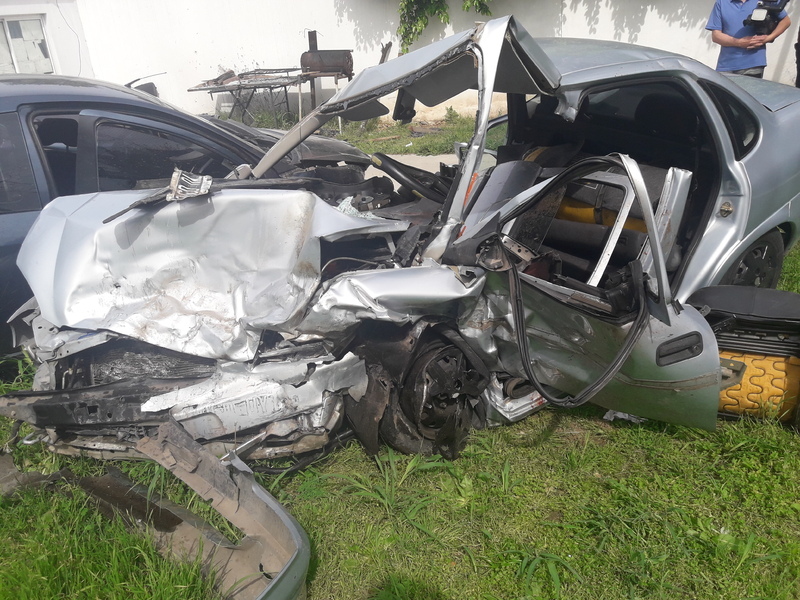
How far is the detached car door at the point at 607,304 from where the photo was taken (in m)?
2.42

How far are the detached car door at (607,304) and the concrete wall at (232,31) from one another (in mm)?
8108

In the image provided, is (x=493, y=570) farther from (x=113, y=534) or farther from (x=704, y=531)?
(x=113, y=534)

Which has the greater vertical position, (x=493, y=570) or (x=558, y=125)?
(x=558, y=125)

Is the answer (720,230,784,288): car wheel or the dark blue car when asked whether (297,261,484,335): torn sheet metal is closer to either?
the dark blue car

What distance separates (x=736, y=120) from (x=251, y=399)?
3019 mm

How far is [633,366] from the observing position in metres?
2.56

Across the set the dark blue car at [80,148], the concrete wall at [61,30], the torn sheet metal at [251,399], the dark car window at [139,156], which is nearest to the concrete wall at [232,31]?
the concrete wall at [61,30]

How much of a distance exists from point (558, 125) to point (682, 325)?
1956mm

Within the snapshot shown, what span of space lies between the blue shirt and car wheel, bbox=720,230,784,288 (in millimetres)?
2947

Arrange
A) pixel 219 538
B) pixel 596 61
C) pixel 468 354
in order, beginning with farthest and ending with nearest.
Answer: pixel 596 61
pixel 468 354
pixel 219 538

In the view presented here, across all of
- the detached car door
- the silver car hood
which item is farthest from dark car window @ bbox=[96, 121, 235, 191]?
the detached car door

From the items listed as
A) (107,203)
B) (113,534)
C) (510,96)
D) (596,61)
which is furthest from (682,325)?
(107,203)

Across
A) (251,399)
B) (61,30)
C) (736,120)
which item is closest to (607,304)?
(251,399)

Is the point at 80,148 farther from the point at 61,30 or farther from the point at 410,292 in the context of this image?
the point at 61,30
